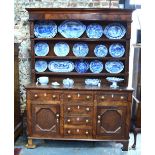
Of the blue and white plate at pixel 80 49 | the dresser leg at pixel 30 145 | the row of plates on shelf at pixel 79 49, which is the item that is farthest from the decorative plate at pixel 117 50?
the dresser leg at pixel 30 145

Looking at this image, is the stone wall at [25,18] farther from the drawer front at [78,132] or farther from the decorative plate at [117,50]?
the drawer front at [78,132]

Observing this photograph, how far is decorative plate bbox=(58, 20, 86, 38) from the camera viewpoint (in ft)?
10.6

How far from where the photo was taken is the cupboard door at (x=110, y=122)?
9.79ft

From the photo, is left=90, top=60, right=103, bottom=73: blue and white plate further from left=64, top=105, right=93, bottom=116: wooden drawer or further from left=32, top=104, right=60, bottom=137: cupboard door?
left=32, top=104, right=60, bottom=137: cupboard door

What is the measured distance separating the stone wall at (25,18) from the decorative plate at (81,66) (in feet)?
2.61

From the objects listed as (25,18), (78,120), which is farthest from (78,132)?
(25,18)

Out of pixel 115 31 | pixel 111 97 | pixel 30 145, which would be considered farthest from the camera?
pixel 115 31

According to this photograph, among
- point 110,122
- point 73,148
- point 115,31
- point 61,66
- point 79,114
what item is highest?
point 115,31

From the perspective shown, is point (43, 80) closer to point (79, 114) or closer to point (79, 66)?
point (79, 66)

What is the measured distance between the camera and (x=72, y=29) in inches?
128

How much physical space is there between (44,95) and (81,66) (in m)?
0.74

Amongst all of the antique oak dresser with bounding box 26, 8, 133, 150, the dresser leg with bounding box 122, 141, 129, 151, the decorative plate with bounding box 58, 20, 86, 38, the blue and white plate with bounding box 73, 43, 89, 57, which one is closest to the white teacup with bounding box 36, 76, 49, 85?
the antique oak dresser with bounding box 26, 8, 133, 150
